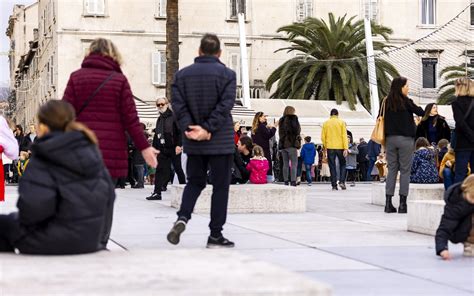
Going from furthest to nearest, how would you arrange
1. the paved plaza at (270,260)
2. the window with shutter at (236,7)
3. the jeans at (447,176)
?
the window with shutter at (236,7), the jeans at (447,176), the paved plaza at (270,260)

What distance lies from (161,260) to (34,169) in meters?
1.01

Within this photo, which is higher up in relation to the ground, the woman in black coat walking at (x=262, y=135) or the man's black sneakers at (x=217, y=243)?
Result: the woman in black coat walking at (x=262, y=135)

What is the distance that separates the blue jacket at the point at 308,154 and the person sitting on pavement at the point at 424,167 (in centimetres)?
1331

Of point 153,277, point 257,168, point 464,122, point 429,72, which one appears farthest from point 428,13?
point 153,277

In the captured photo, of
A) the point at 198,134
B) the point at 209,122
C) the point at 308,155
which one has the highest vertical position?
the point at 209,122

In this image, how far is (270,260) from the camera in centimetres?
849

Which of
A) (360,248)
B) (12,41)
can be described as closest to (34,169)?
(360,248)

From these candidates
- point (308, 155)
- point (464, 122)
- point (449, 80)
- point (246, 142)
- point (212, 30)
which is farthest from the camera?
point (449, 80)

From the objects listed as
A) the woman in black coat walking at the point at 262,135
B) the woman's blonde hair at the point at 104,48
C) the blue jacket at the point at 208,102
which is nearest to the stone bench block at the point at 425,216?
the blue jacket at the point at 208,102

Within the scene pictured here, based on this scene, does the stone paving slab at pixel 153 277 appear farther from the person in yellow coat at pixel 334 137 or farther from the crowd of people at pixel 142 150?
the person in yellow coat at pixel 334 137

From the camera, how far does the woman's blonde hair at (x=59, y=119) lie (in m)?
6.25

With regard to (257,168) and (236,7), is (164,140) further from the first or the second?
(236,7)

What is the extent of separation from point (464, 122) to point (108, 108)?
6.10 m

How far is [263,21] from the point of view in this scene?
54.0 metres
